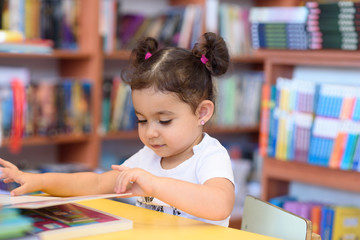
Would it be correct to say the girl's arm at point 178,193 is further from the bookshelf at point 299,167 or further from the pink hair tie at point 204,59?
the bookshelf at point 299,167

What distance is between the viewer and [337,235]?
2445 mm

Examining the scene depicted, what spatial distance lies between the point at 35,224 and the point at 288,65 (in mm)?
1981

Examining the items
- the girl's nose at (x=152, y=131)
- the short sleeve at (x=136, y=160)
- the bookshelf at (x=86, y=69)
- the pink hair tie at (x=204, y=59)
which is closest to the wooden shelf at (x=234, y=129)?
the bookshelf at (x=86, y=69)

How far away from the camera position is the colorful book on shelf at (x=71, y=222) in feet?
3.05

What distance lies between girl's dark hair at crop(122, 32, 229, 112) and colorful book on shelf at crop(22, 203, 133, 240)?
36 centimetres

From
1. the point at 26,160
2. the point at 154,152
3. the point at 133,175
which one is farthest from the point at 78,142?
the point at 133,175

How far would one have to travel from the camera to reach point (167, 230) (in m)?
1.03

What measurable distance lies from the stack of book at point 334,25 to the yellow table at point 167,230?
55.4 inches

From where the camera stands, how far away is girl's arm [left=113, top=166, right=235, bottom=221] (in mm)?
1078

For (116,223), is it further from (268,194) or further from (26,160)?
(26,160)

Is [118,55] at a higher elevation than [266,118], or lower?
higher

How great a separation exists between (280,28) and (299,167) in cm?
62

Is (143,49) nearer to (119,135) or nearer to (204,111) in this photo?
(204,111)

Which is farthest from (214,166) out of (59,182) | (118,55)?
(118,55)
